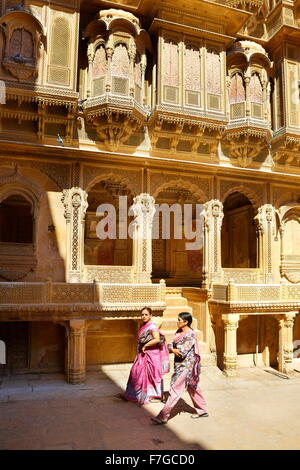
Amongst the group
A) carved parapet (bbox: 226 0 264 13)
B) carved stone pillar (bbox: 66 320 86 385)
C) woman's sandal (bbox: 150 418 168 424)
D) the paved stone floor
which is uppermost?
carved parapet (bbox: 226 0 264 13)

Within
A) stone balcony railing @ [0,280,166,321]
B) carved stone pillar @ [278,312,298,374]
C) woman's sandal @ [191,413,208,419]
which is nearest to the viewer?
woman's sandal @ [191,413,208,419]

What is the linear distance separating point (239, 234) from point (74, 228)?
7.39 m

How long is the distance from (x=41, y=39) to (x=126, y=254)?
7876 millimetres

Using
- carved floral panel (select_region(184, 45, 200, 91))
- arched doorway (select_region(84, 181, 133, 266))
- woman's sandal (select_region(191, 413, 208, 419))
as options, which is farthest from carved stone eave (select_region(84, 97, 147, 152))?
woman's sandal (select_region(191, 413, 208, 419))

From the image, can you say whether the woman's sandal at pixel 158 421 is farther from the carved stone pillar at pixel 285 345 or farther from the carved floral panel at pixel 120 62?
the carved floral panel at pixel 120 62

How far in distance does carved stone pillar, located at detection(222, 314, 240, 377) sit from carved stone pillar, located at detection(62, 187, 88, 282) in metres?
4.17

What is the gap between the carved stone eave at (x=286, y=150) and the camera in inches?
488

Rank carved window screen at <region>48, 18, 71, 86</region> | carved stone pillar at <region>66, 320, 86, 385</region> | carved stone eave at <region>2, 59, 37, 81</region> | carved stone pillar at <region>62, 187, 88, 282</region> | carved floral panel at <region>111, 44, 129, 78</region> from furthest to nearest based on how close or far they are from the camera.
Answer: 1. carved floral panel at <region>111, 44, 129, 78</region>
2. carved stone pillar at <region>62, 187, 88, 282</region>
3. carved window screen at <region>48, 18, 71, 86</region>
4. carved stone eave at <region>2, 59, 37, 81</region>
5. carved stone pillar at <region>66, 320, 86, 385</region>

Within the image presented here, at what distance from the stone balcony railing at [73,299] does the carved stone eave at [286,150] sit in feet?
20.5

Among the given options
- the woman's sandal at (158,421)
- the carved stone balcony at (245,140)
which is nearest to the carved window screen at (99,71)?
the carved stone balcony at (245,140)

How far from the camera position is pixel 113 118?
10.7 m

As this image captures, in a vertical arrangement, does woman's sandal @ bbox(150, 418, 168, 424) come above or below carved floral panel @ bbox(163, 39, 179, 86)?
below

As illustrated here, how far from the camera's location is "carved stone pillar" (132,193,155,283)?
11.2m

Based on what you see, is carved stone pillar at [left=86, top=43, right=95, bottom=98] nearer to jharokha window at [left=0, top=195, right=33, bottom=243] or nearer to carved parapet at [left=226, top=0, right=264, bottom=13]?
jharokha window at [left=0, top=195, right=33, bottom=243]
